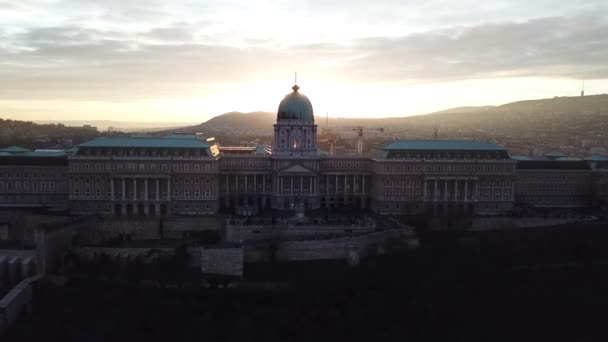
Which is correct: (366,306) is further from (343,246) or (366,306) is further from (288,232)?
(288,232)

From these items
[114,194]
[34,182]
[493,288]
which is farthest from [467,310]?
[34,182]

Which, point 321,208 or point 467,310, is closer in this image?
point 467,310

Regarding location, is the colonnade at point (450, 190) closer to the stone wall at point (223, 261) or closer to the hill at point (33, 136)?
the stone wall at point (223, 261)

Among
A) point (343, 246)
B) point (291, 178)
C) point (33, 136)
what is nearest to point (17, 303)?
point (343, 246)

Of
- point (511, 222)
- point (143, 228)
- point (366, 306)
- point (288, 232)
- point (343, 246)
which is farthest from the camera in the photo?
point (511, 222)

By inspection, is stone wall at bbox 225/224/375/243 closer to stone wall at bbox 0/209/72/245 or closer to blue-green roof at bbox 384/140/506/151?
stone wall at bbox 0/209/72/245

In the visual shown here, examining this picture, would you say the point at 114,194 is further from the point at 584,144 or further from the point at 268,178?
the point at 584,144
